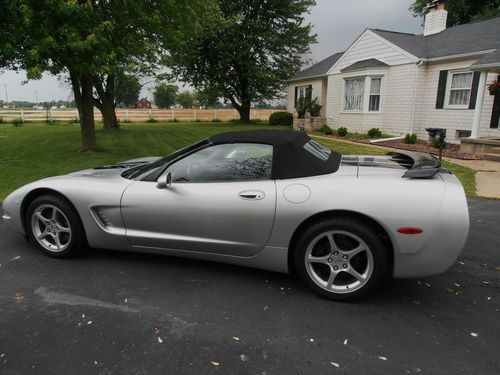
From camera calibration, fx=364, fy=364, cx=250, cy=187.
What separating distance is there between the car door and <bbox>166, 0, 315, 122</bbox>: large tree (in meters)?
22.8

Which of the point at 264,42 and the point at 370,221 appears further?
the point at 264,42

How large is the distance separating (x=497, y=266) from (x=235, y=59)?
78.3ft

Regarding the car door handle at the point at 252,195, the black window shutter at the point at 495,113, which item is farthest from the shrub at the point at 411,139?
the car door handle at the point at 252,195

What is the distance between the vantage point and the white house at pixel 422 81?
1198cm

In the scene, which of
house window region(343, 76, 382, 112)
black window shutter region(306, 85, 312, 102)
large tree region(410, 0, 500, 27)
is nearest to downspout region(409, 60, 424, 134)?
house window region(343, 76, 382, 112)

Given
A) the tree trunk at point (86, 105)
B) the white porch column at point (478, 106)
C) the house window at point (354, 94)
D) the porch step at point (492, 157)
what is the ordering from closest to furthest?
the porch step at point (492, 157) < the tree trunk at point (86, 105) < the white porch column at point (478, 106) < the house window at point (354, 94)

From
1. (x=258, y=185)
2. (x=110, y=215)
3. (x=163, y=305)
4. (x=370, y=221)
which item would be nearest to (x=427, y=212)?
(x=370, y=221)

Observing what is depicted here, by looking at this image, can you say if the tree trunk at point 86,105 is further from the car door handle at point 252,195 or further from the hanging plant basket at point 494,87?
the hanging plant basket at point 494,87

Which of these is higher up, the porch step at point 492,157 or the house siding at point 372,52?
the house siding at point 372,52

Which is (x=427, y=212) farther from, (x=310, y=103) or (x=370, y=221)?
(x=310, y=103)

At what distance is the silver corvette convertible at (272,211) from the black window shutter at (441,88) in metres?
11.5

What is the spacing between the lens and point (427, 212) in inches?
104

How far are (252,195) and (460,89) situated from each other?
1296 cm

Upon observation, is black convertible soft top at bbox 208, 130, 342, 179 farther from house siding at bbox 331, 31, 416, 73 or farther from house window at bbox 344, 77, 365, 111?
house window at bbox 344, 77, 365, 111
